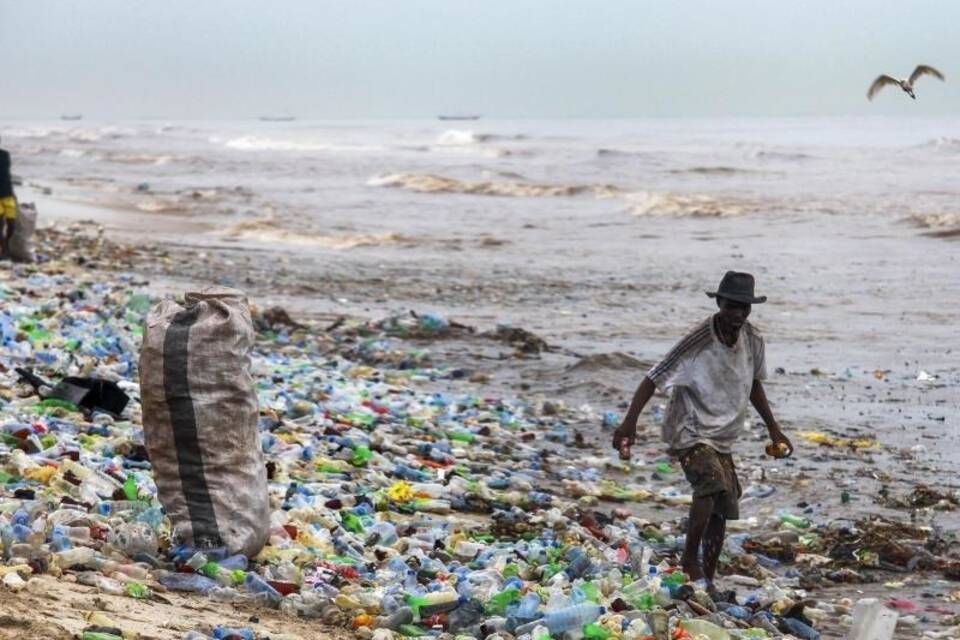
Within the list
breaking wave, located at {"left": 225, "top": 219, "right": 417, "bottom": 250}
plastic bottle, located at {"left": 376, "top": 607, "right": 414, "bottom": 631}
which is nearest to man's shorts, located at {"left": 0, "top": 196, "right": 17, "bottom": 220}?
breaking wave, located at {"left": 225, "top": 219, "right": 417, "bottom": 250}

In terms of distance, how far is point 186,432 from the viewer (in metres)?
5.65

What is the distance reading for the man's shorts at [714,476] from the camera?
618cm

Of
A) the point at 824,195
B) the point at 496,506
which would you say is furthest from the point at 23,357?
the point at 824,195

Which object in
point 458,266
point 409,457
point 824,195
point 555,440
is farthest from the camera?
point 824,195

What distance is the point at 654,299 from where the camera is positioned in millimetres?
17609

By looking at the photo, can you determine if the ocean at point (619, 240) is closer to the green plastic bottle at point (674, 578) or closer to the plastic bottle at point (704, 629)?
the green plastic bottle at point (674, 578)

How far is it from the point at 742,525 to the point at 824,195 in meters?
29.1

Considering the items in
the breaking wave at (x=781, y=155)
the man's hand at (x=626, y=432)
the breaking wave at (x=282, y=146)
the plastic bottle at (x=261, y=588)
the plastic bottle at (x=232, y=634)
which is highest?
the breaking wave at (x=781, y=155)

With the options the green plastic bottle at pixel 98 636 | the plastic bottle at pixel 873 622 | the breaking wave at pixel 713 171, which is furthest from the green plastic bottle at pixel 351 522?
the breaking wave at pixel 713 171

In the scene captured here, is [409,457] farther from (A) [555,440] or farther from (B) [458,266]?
(B) [458,266]

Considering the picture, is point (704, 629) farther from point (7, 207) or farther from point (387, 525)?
point (7, 207)

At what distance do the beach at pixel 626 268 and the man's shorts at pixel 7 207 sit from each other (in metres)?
1.30

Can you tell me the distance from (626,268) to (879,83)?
39.3 ft

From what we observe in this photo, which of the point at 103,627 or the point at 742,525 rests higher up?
the point at 103,627
